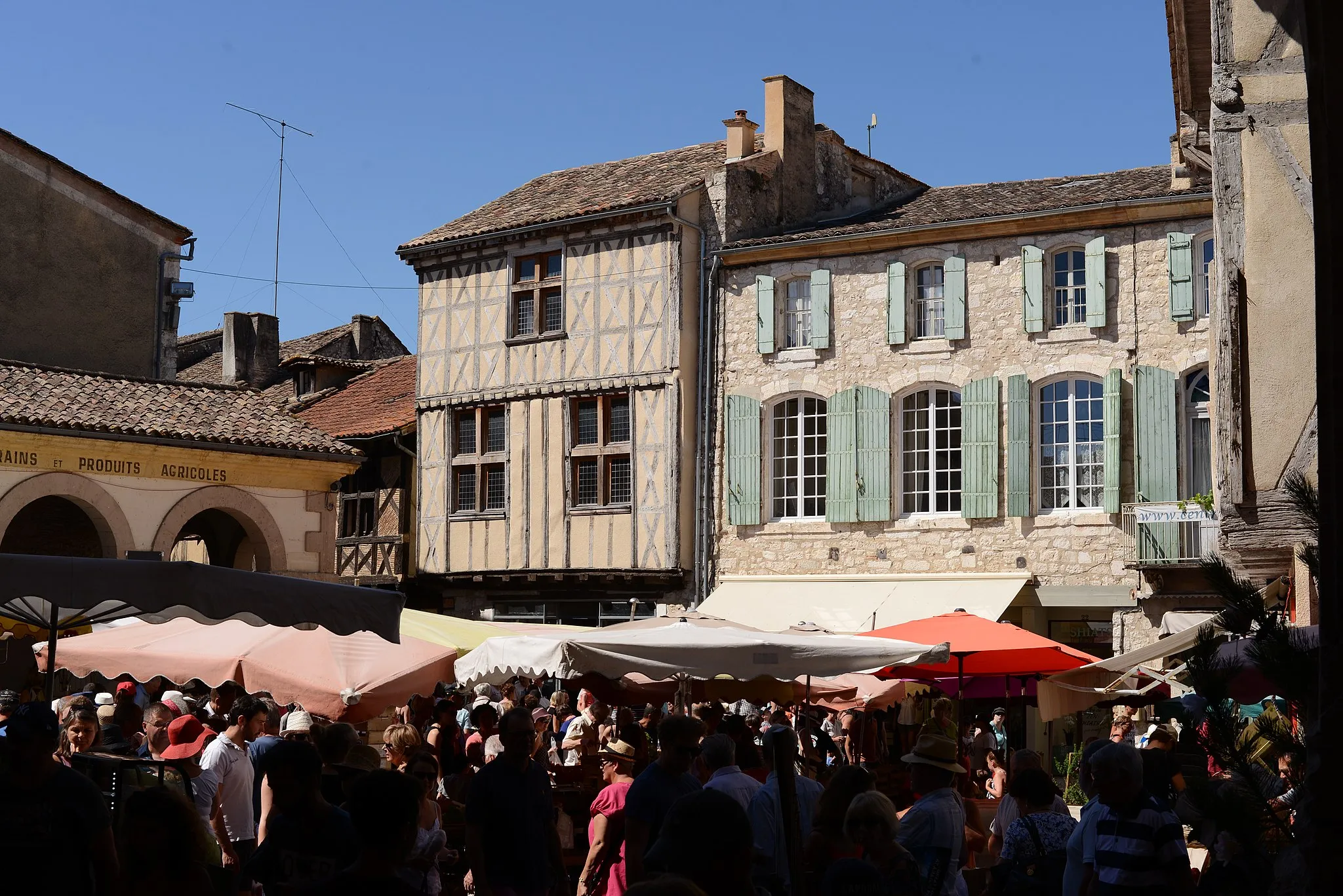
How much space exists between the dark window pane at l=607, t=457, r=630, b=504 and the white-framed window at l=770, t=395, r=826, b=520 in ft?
7.79

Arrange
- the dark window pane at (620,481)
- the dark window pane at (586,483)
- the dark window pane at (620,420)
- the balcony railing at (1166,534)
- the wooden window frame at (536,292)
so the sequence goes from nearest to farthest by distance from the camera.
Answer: the balcony railing at (1166,534) < the dark window pane at (620,481) < the dark window pane at (620,420) < the dark window pane at (586,483) < the wooden window frame at (536,292)

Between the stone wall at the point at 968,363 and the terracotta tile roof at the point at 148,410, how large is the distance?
6.36 meters

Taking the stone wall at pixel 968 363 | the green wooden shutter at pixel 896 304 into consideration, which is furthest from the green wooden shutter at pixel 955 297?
the green wooden shutter at pixel 896 304

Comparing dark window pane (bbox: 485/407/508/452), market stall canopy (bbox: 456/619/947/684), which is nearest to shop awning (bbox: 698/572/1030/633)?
dark window pane (bbox: 485/407/508/452)

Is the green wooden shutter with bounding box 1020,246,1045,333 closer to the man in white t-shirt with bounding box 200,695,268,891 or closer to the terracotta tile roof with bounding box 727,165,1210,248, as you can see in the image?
the terracotta tile roof with bounding box 727,165,1210,248

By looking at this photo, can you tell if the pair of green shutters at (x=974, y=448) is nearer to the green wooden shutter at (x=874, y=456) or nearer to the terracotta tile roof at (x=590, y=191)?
the green wooden shutter at (x=874, y=456)

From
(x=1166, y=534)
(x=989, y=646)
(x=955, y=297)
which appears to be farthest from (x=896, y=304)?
(x=989, y=646)

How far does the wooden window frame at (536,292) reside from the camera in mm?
25281

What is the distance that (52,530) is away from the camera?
2342 cm

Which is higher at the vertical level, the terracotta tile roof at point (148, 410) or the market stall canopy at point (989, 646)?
the terracotta tile roof at point (148, 410)

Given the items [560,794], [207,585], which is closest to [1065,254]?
[560,794]

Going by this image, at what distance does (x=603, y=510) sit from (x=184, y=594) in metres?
16.9

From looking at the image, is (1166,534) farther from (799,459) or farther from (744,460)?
(744,460)

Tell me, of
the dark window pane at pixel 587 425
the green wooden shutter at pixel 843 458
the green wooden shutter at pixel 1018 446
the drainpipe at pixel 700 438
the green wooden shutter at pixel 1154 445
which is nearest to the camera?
the green wooden shutter at pixel 1154 445
